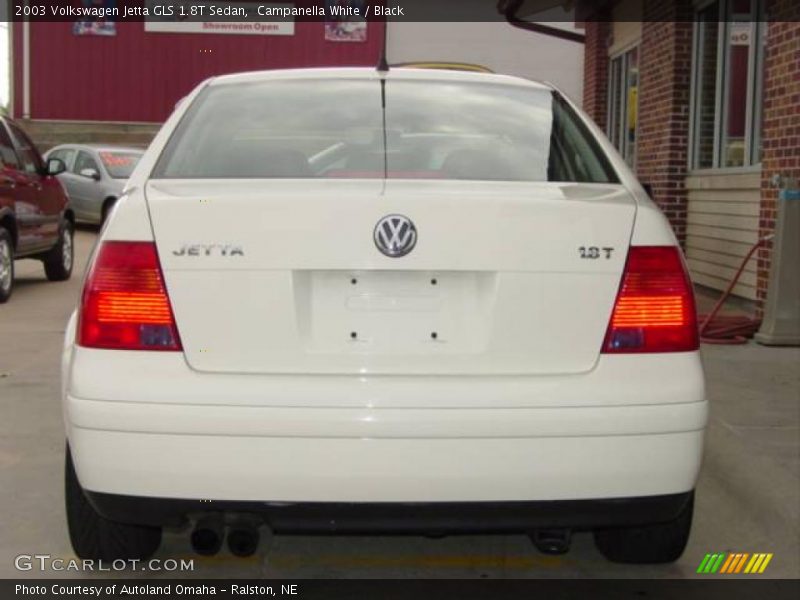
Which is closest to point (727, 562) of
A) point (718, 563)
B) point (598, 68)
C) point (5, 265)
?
point (718, 563)

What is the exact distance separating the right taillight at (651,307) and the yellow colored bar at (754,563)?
120cm

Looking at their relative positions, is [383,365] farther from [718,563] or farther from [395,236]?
[718,563]

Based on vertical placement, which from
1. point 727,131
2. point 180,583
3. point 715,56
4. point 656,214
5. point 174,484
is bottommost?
point 180,583

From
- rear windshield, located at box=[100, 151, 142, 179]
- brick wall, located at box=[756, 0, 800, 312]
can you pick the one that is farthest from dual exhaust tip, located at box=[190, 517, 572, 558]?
rear windshield, located at box=[100, 151, 142, 179]

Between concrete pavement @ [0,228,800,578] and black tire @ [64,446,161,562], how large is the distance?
0.31 feet

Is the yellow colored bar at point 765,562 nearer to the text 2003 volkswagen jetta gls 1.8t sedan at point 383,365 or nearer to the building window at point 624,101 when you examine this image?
the text 2003 volkswagen jetta gls 1.8t sedan at point 383,365

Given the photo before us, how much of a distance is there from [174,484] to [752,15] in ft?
27.5

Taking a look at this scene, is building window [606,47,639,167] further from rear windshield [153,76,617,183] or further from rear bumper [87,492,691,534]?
rear bumper [87,492,691,534]

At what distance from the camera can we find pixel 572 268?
286 centimetres

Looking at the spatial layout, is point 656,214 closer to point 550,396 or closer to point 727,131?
point 550,396

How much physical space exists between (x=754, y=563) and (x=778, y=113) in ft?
16.8

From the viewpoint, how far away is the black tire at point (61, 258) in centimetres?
1194

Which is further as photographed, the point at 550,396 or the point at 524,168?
the point at 524,168

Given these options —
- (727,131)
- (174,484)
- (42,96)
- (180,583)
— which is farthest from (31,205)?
(42,96)
